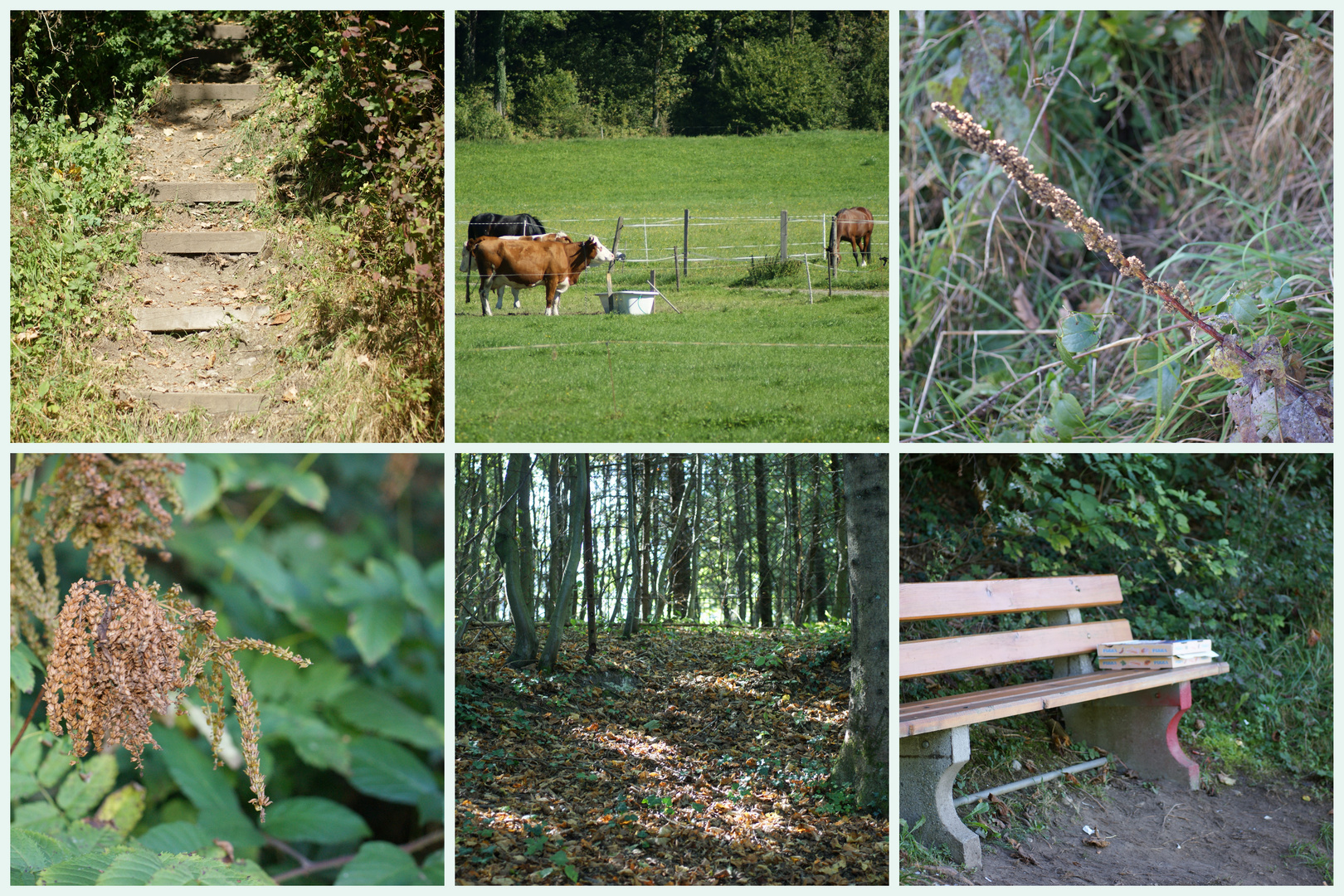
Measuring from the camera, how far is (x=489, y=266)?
2.71m

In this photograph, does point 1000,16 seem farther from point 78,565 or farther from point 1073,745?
point 78,565

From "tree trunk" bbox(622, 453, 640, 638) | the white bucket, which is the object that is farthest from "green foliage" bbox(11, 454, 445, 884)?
the white bucket

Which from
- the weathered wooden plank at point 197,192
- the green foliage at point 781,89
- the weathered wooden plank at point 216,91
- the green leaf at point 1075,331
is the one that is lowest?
the green leaf at point 1075,331

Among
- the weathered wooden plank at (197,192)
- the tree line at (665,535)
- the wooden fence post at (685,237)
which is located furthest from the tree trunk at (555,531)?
the weathered wooden plank at (197,192)

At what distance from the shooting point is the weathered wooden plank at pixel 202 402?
2791mm

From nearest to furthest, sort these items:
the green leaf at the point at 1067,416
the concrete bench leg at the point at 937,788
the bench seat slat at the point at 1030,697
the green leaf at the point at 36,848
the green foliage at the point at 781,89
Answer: the green leaf at the point at 36,848 < the bench seat slat at the point at 1030,697 < the concrete bench leg at the point at 937,788 < the green leaf at the point at 1067,416 < the green foliage at the point at 781,89

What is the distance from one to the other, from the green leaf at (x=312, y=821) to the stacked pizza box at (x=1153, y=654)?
2.47 metres

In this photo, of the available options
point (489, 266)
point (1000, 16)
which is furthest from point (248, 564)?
point (1000, 16)

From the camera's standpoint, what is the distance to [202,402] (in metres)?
2.80

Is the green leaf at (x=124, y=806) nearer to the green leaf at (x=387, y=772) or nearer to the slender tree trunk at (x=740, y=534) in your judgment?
the green leaf at (x=387, y=772)

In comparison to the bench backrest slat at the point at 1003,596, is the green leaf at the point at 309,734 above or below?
below

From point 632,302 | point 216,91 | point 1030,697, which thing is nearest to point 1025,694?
point 1030,697

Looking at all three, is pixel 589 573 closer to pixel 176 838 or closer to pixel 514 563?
pixel 514 563

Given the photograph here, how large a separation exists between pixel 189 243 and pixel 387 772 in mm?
1959
